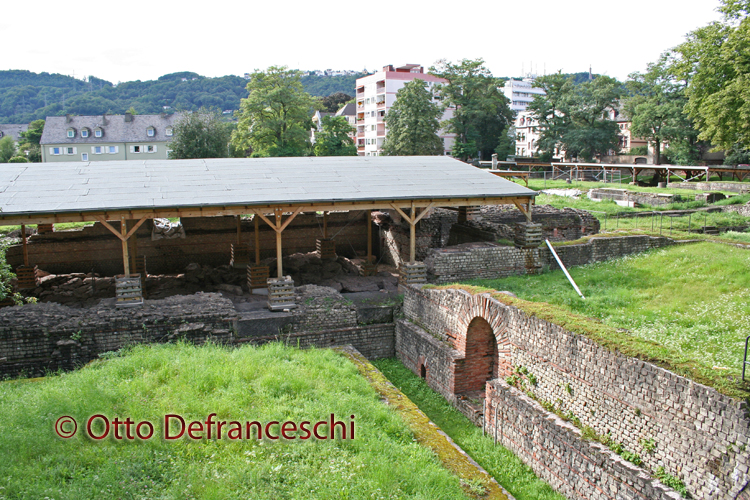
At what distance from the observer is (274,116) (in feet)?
138

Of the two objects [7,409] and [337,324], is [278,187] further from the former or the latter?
[7,409]

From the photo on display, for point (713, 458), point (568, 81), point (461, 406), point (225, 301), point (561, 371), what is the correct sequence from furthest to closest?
1. point (568, 81)
2. point (225, 301)
3. point (461, 406)
4. point (561, 371)
5. point (713, 458)

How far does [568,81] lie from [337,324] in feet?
149

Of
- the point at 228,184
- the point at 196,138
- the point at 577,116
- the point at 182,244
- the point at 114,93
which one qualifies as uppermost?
the point at 114,93

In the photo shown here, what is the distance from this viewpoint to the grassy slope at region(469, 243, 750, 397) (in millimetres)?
7535

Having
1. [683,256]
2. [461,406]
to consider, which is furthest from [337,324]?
[683,256]

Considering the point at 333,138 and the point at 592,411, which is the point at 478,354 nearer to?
the point at 592,411

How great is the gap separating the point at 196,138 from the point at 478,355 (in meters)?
33.6

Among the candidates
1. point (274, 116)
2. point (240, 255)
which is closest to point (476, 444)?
point (240, 255)

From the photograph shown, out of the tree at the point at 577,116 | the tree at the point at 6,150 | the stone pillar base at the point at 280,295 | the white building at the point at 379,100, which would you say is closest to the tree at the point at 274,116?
the white building at the point at 379,100

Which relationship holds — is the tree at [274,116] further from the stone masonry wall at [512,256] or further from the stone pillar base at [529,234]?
the stone masonry wall at [512,256]

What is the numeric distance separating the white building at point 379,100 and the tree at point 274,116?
62.7ft

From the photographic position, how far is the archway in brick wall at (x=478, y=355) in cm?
1108

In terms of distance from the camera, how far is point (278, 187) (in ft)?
45.5
